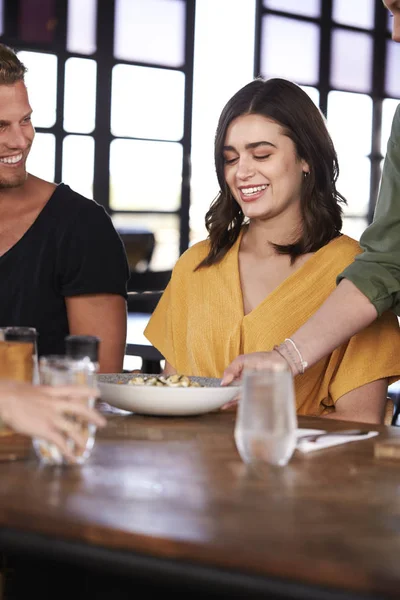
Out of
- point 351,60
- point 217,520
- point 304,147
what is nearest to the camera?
point 217,520

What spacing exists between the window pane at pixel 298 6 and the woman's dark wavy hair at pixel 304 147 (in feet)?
15.8

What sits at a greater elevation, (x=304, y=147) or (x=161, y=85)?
(x=161, y=85)

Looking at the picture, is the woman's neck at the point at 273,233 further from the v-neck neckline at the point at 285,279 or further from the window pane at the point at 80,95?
the window pane at the point at 80,95

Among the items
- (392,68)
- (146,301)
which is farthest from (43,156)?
(392,68)

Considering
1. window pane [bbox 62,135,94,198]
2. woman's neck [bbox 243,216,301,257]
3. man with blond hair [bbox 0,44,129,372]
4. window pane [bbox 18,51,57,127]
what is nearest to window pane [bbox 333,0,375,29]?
window pane [bbox 62,135,94,198]

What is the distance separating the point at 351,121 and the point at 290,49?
89 centimetres

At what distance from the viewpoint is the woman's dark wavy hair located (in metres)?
2.50

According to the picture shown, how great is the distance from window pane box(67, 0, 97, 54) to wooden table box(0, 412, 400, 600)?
15.8ft

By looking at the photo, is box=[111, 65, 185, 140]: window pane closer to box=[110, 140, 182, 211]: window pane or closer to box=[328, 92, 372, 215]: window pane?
box=[110, 140, 182, 211]: window pane

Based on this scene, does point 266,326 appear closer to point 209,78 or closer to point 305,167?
point 305,167

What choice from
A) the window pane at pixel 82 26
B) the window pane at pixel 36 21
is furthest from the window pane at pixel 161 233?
the window pane at pixel 36 21

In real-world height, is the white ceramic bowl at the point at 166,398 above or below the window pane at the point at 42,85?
below

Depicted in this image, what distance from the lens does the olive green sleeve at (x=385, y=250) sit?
2.15 meters

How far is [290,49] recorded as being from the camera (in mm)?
7328
